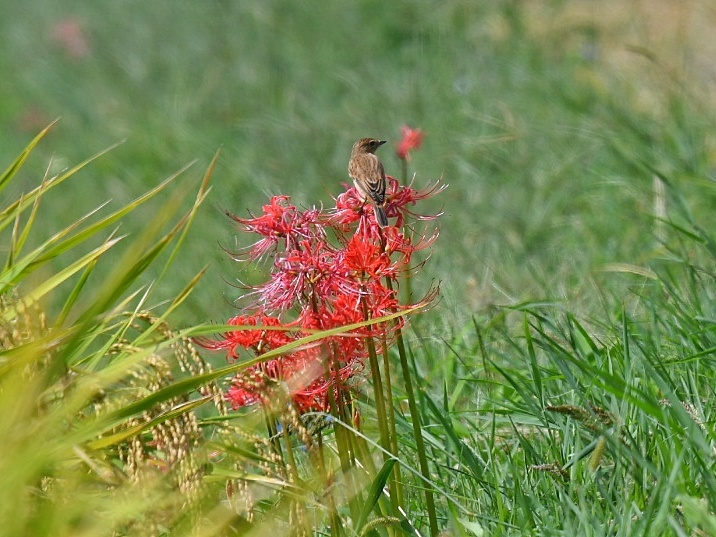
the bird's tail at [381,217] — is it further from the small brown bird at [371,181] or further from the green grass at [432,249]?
the green grass at [432,249]

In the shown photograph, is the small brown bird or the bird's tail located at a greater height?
the small brown bird

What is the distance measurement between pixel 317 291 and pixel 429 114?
5176 millimetres

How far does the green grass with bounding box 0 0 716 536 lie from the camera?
247 centimetres

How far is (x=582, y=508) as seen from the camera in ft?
7.78

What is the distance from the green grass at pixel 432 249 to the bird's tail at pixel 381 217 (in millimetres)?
113

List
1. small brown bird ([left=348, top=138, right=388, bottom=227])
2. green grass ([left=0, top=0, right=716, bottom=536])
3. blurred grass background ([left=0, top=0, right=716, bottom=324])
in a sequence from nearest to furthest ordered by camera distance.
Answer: green grass ([left=0, top=0, right=716, bottom=536]), small brown bird ([left=348, top=138, right=388, bottom=227]), blurred grass background ([left=0, top=0, right=716, bottom=324])

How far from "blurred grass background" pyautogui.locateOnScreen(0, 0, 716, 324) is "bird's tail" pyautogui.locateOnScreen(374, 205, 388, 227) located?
4.27ft

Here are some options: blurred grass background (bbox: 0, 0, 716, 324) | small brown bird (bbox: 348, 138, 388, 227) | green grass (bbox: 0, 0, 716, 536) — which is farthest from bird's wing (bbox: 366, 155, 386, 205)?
blurred grass background (bbox: 0, 0, 716, 324)

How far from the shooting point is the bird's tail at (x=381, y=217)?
254cm

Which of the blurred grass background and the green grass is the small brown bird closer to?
the green grass

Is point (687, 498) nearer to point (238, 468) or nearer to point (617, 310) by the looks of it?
point (238, 468)

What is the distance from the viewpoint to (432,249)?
16.3ft

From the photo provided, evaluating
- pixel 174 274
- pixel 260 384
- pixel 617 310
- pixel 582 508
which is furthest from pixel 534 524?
pixel 174 274

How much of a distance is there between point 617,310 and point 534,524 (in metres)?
1.30
